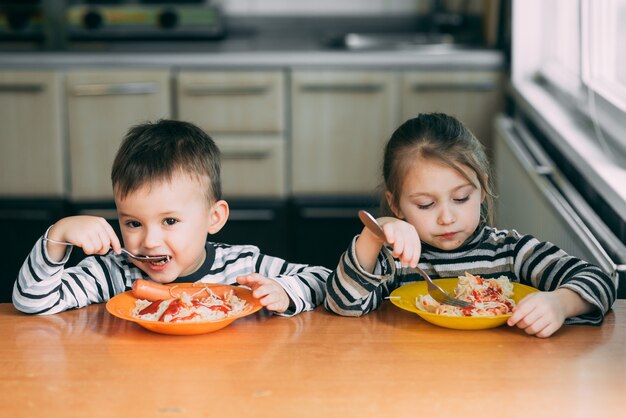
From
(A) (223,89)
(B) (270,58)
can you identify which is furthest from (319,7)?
(A) (223,89)

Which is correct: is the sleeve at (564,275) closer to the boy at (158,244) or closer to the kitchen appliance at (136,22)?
the boy at (158,244)

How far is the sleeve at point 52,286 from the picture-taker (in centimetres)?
140

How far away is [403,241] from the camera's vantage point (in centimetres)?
134

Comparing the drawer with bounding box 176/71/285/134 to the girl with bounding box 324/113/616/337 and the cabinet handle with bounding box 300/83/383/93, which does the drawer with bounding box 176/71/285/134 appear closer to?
the cabinet handle with bounding box 300/83/383/93

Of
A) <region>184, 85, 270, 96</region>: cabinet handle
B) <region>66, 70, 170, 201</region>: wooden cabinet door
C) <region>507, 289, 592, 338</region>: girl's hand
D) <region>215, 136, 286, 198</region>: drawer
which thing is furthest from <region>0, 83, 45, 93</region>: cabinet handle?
<region>507, 289, 592, 338</region>: girl's hand

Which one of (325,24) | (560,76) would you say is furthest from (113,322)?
(325,24)

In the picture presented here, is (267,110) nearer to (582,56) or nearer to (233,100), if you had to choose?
(233,100)

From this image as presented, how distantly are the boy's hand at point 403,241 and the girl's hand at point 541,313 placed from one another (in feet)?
0.53

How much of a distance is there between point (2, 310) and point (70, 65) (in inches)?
98.6

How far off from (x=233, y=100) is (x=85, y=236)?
2.45m

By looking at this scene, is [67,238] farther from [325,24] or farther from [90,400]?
[325,24]

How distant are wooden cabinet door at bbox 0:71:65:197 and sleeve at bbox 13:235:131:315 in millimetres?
2405

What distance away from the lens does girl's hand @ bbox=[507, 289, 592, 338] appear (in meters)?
1.28

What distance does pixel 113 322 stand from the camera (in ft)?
4.48
